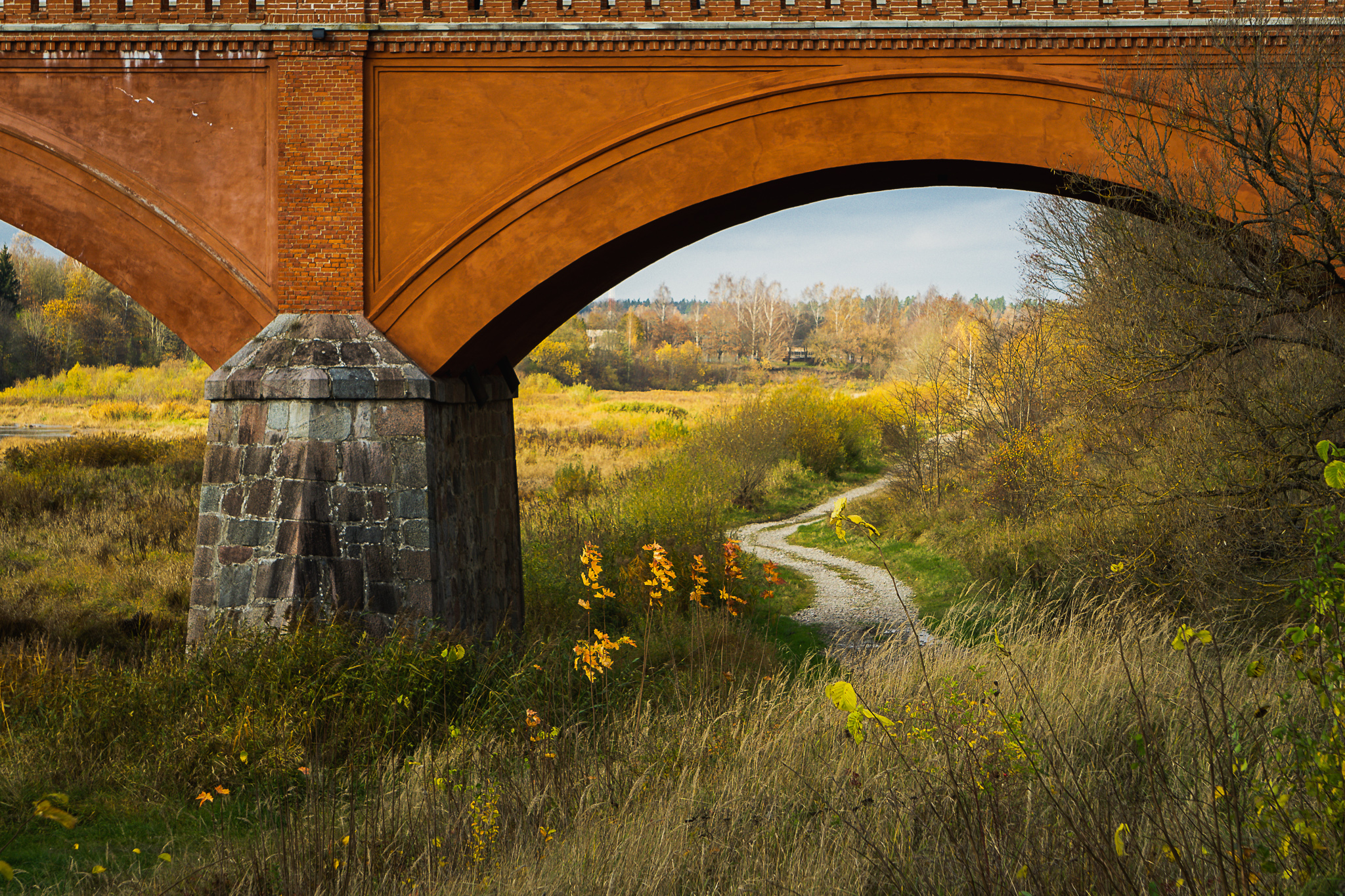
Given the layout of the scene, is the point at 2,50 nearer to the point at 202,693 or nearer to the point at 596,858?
the point at 202,693

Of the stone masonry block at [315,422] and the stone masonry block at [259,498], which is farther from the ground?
the stone masonry block at [315,422]

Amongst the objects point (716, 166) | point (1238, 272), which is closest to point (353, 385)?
point (716, 166)

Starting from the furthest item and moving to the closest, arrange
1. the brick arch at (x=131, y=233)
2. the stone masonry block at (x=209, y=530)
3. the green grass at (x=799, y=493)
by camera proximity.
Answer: the green grass at (x=799, y=493) → the brick arch at (x=131, y=233) → the stone masonry block at (x=209, y=530)

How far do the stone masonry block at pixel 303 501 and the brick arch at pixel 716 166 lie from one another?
1.30m

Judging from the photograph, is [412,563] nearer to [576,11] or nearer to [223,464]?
[223,464]

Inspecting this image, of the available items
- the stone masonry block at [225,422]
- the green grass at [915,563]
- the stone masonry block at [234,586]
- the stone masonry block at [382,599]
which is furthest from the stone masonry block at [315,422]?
the green grass at [915,563]

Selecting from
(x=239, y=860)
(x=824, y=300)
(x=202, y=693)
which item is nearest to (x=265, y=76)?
(x=202, y=693)

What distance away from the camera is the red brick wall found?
23.1ft

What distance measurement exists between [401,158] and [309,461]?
2543mm

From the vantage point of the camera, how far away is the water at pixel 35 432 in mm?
29328

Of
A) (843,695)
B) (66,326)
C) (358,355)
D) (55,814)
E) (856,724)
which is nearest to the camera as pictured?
(55,814)

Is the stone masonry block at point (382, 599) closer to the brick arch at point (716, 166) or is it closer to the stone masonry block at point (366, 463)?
the stone masonry block at point (366, 463)

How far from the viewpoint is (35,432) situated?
31.5m

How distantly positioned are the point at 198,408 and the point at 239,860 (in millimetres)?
41957
